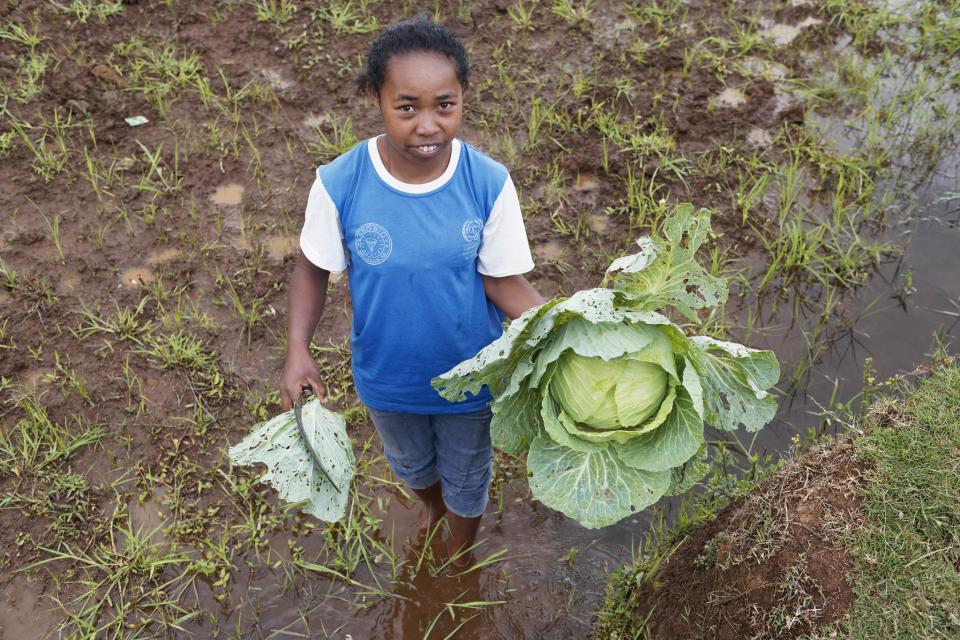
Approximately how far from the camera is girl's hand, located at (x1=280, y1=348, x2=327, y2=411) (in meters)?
2.12

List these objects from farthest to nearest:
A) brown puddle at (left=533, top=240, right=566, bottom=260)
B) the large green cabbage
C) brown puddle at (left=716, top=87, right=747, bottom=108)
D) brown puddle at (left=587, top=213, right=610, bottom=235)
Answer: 1. brown puddle at (left=716, top=87, right=747, bottom=108)
2. brown puddle at (left=587, top=213, right=610, bottom=235)
3. brown puddle at (left=533, top=240, right=566, bottom=260)
4. the large green cabbage

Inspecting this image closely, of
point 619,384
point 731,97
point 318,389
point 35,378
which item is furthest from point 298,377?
point 731,97

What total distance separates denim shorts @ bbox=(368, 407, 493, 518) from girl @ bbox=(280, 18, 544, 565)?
0.31 ft

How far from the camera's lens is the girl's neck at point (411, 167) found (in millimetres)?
1980

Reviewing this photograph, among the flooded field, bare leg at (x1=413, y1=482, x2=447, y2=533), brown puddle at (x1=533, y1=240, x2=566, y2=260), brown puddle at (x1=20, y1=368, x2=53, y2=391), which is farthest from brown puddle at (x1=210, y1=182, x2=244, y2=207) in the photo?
bare leg at (x1=413, y1=482, x2=447, y2=533)

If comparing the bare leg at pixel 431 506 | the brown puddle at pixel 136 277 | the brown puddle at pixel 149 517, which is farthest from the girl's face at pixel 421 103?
the brown puddle at pixel 136 277

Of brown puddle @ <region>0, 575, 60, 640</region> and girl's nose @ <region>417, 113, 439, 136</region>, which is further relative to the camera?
brown puddle @ <region>0, 575, 60, 640</region>

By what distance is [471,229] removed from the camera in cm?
202

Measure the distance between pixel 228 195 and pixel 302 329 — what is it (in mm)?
2233

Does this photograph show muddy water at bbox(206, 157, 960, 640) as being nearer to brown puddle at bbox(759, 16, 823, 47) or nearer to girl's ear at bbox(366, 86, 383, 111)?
girl's ear at bbox(366, 86, 383, 111)

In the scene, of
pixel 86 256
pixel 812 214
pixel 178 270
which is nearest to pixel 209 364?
pixel 178 270

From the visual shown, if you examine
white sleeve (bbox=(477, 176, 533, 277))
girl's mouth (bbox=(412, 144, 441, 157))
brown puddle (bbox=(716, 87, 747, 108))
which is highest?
girl's mouth (bbox=(412, 144, 441, 157))

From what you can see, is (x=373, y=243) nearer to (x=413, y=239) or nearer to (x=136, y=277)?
(x=413, y=239)

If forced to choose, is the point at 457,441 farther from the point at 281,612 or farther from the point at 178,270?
the point at 178,270
